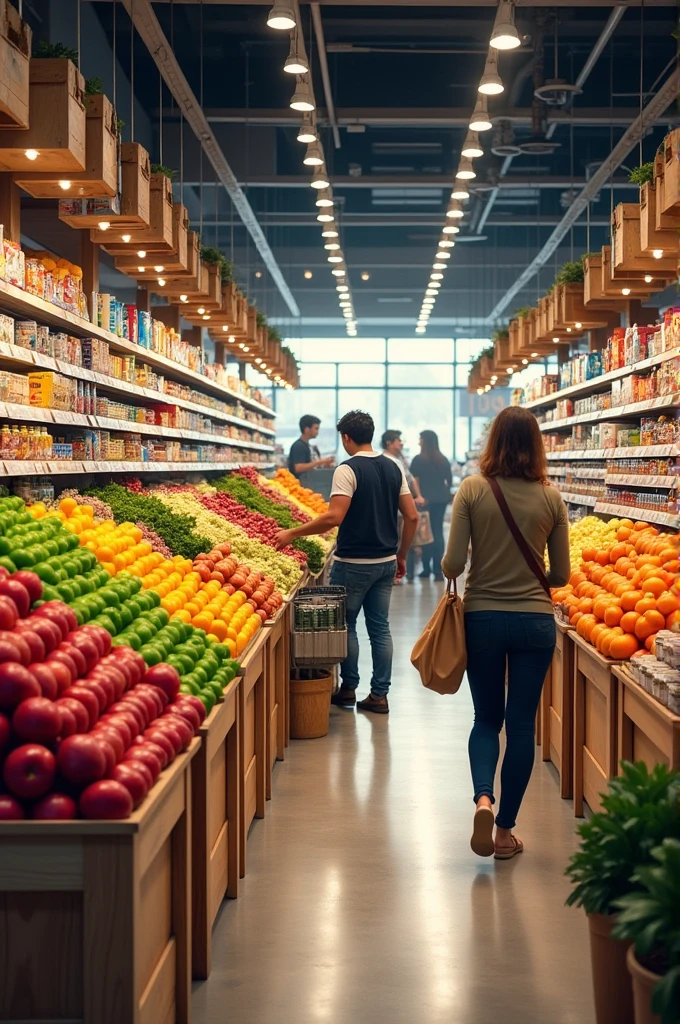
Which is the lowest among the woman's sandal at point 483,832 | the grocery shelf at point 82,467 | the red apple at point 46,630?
the woman's sandal at point 483,832

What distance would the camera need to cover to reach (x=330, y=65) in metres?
12.1

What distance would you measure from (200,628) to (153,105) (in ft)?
30.9

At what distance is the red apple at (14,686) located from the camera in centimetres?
245

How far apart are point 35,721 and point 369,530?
4483 mm

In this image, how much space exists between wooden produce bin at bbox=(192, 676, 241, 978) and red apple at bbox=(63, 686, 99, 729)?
1.97ft

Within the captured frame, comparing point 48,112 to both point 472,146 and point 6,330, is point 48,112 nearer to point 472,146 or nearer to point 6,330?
point 6,330

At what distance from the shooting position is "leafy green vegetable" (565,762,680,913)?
2492 millimetres

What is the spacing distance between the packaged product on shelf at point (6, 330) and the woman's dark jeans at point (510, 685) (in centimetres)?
227

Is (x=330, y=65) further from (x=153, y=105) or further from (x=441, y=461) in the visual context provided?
(x=441, y=461)

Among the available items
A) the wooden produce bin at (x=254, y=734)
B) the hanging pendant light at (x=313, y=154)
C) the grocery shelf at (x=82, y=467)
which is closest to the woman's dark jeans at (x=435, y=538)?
the grocery shelf at (x=82, y=467)

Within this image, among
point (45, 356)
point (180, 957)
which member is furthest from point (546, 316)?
point (180, 957)

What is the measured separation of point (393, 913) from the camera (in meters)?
3.86

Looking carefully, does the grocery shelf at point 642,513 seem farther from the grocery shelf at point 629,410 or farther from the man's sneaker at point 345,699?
the man's sneaker at point 345,699

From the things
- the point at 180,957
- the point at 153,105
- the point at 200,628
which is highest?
the point at 153,105
